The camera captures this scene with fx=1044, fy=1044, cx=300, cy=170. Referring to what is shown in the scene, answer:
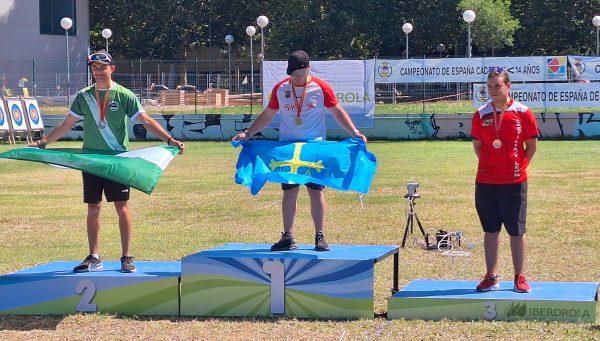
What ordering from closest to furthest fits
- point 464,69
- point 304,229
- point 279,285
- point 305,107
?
point 279,285, point 305,107, point 304,229, point 464,69

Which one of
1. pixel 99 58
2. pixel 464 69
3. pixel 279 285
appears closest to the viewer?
pixel 279 285

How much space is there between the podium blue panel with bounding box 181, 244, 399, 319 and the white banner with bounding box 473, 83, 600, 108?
26317 millimetres

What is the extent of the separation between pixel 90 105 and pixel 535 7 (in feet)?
188

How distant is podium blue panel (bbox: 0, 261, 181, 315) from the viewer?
27.7 feet

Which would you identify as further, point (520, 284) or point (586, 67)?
point (586, 67)

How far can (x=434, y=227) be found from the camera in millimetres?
13430

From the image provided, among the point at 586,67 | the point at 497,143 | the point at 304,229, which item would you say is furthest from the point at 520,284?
the point at 586,67

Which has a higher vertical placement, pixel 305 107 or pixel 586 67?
pixel 586 67

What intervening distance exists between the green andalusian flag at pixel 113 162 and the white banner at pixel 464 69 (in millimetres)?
26551

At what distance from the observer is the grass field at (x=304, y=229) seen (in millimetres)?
7781

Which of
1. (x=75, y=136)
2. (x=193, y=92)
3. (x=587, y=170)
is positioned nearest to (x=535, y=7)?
(x=193, y=92)

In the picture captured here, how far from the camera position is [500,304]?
7797 millimetres

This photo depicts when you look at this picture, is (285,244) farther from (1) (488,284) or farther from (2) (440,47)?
(2) (440,47)

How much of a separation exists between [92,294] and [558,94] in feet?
89.7
